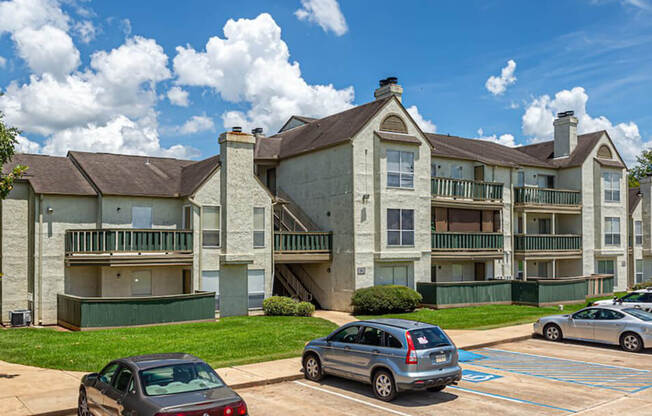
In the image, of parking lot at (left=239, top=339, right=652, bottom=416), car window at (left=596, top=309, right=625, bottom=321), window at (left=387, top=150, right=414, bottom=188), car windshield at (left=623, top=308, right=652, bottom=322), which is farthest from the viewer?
window at (left=387, top=150, right=414, bottom=188)

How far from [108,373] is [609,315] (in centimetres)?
1686

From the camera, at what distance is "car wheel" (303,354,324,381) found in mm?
14734

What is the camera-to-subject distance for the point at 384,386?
1296 centimetres

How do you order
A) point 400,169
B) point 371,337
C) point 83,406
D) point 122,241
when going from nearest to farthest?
point 83,406 → point 371,337 → point 122,241 → point 400,169

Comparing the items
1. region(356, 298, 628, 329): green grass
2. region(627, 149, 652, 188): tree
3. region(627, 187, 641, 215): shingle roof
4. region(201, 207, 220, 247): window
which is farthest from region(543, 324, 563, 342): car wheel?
region(627, 149, 652, 188): tree

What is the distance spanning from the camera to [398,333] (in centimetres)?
1305

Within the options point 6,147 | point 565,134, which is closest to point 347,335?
point 6,147

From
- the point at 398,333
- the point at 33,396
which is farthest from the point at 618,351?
the point at 33,396

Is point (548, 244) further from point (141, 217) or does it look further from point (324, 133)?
point (141, 217)

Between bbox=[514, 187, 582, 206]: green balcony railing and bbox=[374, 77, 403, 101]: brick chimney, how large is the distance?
10739 millimetres

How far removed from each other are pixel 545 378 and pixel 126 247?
56.7 ft

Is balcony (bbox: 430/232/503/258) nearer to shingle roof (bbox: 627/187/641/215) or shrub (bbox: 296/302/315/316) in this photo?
shrub (bbox: 296/302/315/316)

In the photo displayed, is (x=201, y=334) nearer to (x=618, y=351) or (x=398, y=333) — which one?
(x=398, y=333)

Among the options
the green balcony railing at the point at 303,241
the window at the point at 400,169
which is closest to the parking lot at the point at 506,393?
the green balcony railing at the point at 303,241
